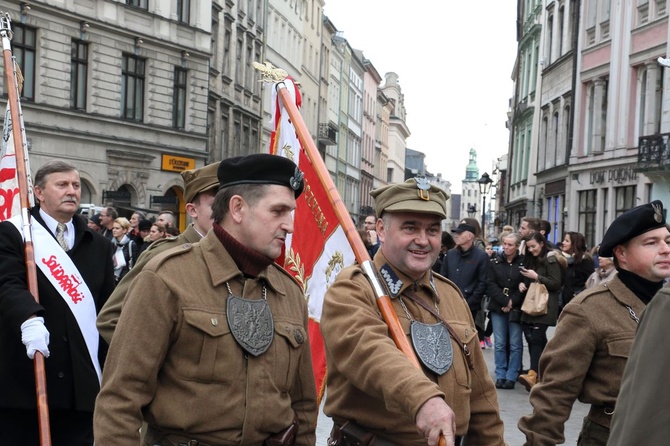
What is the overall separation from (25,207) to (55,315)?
28.1 inches

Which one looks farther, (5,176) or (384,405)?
(5,176)

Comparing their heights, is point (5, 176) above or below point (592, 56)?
below

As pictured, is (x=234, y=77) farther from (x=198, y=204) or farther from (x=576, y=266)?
(x=198, y=204)

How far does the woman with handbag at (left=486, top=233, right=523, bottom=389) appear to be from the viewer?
13.1 metres

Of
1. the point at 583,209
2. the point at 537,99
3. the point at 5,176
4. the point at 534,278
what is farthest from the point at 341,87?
Result: the point at 5,176

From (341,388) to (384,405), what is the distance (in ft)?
0.70

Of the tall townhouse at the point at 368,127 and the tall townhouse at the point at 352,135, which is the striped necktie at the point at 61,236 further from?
the tall townhouse at the point at 368,127

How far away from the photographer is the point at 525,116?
4675cm

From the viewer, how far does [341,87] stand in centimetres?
8231

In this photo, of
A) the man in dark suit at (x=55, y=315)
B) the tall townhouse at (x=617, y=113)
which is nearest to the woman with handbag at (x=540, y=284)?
the man in dark suit at (x=55, y=315)

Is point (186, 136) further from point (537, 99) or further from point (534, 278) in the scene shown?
point (534, 278)

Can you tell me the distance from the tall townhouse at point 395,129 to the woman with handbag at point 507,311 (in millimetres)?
107854

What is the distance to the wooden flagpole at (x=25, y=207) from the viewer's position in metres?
5.30

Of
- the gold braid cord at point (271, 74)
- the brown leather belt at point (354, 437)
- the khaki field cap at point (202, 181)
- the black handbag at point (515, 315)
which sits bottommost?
the black handbag at point (515, 315)
